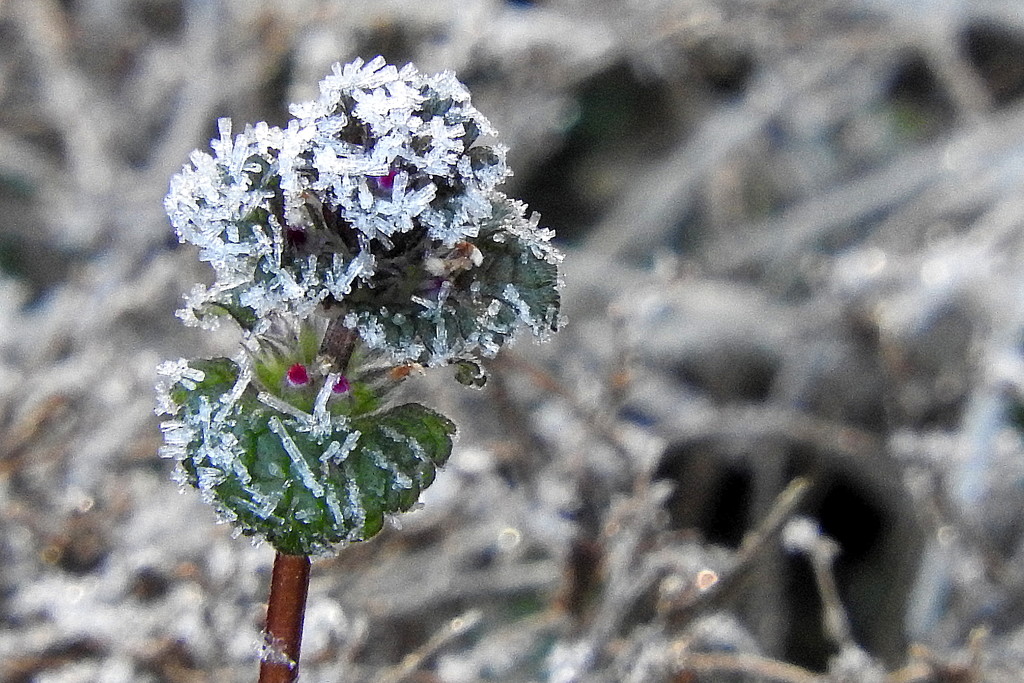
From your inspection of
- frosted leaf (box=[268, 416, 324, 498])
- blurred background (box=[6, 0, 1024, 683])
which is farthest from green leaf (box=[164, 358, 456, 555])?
blurred background (box=[6, 0, 1024, 683])

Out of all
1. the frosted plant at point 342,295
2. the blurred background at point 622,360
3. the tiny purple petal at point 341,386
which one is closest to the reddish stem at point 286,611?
the frosted plant at point 342,295

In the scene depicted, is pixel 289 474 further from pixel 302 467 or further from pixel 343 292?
pixel 343 292

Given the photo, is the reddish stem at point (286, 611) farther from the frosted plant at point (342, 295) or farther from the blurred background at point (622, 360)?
the blurred background at point (622, 360)

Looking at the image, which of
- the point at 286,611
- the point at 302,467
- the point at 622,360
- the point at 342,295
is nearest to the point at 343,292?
the point at 342,295

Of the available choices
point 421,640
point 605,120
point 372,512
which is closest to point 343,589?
point 421,640

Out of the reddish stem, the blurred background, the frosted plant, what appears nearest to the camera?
the frosted plant

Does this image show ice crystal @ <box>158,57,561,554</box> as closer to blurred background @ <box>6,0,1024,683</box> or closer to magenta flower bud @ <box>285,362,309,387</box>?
magenta flower bud @ <box>285,362,309,387</box>

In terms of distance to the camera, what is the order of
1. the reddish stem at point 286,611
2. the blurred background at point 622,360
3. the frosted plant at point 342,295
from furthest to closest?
the blurred background at point 622,360 → the reddish stem at point 286,611 → the frosted plant at point 342,295
